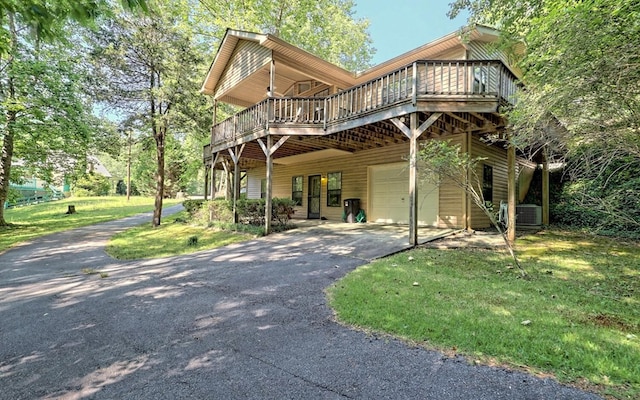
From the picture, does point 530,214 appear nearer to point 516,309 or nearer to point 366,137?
point 366,137

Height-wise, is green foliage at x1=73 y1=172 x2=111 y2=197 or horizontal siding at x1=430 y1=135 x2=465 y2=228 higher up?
green foliage at x1=73 y1=172 x2=111 y2=197

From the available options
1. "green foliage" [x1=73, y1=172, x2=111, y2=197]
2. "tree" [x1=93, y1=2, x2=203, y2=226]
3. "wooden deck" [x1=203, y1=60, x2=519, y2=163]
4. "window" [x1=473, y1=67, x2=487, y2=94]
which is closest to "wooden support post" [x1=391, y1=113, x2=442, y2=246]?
"wooden deck" [x1=203, y1=60, x2=519, y2=163]

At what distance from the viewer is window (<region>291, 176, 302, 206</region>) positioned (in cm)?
1487

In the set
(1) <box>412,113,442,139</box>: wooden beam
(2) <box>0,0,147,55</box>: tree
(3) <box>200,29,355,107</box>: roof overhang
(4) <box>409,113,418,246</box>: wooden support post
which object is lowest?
(4) <box>409,113,418,246</box>: wooden support post

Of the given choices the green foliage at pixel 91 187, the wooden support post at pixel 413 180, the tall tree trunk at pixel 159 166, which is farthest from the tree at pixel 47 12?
the green foliage at pixel 91 187

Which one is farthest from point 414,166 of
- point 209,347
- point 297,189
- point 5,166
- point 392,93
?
point 5,166

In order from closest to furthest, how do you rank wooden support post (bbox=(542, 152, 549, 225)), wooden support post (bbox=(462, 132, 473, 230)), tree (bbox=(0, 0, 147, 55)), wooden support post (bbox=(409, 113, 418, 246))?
tree (bbox=(0, 0, 147, 55))
wooden support post (bbox=(409, 113, 418, 246))
wooden support post (bbox=(462, 132, 473, 230))
wooden support post (bbox=(542, 152, 549, 225))

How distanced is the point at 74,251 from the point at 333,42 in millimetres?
21617

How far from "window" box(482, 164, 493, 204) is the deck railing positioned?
354 cm

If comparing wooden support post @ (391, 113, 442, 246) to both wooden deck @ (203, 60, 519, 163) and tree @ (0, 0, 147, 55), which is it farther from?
tree @ (0, 0, 147, 55)

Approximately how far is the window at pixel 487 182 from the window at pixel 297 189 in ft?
26.7

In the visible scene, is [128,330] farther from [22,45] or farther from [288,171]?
[22,45]

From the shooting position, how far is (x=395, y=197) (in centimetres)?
1105

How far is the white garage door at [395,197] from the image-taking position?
33.1 ft
